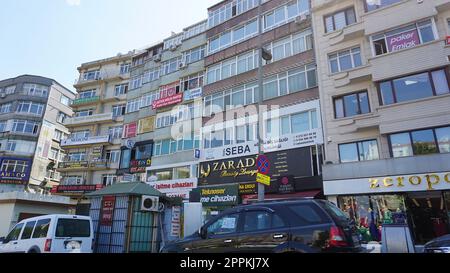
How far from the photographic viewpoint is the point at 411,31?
1664 centimetres

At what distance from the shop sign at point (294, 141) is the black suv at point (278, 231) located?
13327 mm

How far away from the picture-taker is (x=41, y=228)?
9930mm

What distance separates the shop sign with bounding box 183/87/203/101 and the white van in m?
18.2

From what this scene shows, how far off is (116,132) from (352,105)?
28.8m

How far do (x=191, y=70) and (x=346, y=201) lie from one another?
19209 millimetres

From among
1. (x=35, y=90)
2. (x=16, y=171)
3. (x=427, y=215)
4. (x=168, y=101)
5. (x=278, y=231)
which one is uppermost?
(x=35, y=90)

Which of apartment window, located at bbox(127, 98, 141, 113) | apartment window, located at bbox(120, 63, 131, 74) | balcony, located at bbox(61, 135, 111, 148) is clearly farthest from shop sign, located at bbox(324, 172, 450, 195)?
apartment window, located at bbox(120, 63, 131, 74)

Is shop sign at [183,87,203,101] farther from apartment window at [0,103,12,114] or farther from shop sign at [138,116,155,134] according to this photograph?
apartment window at [0,103,12,114]

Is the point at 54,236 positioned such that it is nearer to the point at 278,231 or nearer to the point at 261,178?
the point at 261,178

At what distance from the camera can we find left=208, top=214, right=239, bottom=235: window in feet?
21.5

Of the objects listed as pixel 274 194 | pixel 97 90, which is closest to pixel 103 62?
pixel 97 90

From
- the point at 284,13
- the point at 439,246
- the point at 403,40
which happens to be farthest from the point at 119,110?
the point at 439,246

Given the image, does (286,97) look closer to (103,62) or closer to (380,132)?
Result: (380,132)

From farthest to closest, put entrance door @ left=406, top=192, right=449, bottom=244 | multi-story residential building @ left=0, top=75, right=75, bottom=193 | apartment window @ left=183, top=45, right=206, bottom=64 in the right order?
multi-story residential building @ left=0, top=75, right=75, bottom=193 < apartment window @ left=183, top=45, right=206, bottom=64 < entrance door @ left=406, top=192, right=449, bottom=244
